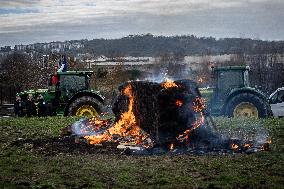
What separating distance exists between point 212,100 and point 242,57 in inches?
2612

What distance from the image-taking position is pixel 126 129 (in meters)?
14.3

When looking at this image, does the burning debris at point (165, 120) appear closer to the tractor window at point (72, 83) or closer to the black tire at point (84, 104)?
the black tire at point (84, 104)

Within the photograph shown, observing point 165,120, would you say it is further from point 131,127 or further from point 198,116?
point 131,127

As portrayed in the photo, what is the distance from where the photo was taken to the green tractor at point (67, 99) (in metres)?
22.1

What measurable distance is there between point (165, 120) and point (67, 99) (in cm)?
1163

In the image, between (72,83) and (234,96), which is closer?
(234,96)

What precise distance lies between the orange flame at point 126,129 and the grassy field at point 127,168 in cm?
102

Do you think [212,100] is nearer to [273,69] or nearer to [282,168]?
[282,168]

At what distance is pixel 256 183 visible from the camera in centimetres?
862

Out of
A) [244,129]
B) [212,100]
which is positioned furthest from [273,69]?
[244,129]

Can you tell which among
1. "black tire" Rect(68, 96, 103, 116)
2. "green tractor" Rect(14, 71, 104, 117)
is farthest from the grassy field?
"green tractor" Rect(14, 71, 104, 117)

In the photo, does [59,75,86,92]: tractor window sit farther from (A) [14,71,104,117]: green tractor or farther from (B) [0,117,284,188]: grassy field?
(B) [0,117,284,188]: grassy field

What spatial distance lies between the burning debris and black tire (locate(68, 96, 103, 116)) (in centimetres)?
765

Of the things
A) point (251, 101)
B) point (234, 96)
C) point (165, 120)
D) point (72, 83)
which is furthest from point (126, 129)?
point (72, 83)
